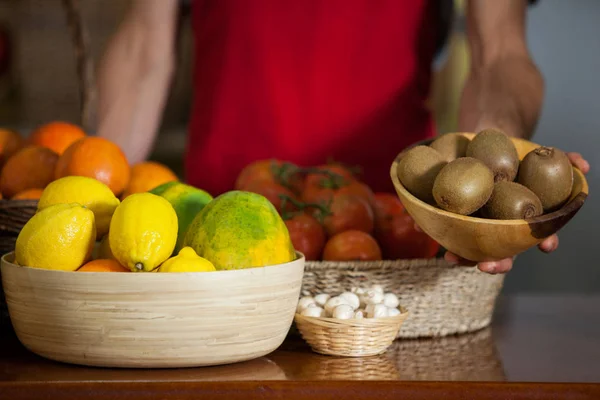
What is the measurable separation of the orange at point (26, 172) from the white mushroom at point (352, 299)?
0.44 meters

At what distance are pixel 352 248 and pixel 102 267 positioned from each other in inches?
13.2

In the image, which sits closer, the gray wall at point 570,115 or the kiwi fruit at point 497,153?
the kiwi fruit at point 497,153

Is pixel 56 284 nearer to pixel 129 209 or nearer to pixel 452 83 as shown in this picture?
pixel 129 209

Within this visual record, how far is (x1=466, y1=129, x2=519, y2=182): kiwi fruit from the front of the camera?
0.93m

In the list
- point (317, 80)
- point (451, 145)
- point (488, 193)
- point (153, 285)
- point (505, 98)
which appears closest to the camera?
point (153, 285)

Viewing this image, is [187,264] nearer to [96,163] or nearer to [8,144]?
[96,163]

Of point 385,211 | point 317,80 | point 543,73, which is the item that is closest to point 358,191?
point 385,211

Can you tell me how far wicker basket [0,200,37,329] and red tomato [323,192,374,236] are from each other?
38 centimetres

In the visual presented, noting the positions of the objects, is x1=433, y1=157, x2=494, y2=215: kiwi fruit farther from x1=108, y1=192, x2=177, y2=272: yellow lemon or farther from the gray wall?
the gray wall

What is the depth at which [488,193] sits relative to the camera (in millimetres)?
880

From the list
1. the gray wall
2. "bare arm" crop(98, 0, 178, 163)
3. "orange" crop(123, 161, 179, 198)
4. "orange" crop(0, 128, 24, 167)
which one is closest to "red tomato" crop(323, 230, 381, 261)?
"orange" crop(123, 161, 179, 198)

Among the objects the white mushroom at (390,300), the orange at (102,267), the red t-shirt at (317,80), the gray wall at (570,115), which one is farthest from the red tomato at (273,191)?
the gray wall at (570,115)

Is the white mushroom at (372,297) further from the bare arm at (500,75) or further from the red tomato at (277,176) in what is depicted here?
the bare arm at (500,75)

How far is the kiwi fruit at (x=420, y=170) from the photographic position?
3.03 feet
